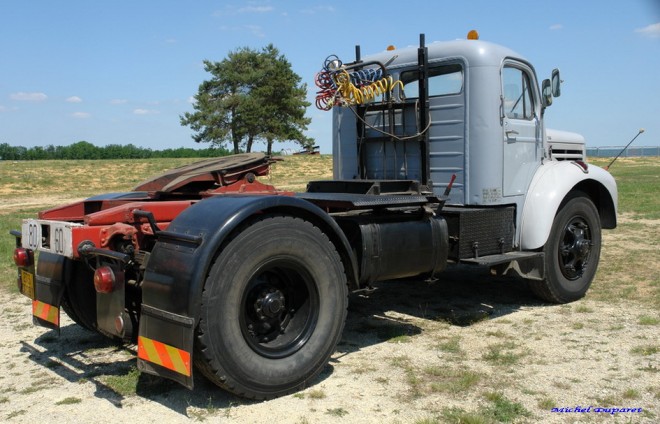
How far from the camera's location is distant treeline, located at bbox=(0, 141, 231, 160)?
60344mm

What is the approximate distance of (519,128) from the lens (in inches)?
262

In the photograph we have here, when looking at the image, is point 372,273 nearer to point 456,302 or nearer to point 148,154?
point 456,302

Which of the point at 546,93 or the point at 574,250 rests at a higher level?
the point at 546,93

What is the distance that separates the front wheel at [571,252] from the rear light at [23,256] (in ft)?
15.6

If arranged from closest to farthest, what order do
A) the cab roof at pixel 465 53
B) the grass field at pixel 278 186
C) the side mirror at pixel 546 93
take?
the cab roof at pixel 465 53
the side mirror at pixel 546 93
the grass field at pixel 278 186

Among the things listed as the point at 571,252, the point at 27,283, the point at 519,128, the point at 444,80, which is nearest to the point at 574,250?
the point at 571,252

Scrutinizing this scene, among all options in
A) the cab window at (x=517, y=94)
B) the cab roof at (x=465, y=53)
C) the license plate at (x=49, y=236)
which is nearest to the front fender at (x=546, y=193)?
the cab window at (x=517, y=94)

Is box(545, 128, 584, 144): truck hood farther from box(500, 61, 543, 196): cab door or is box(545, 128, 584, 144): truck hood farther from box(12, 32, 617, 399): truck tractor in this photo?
box(500, 61, 543, 196): cab door

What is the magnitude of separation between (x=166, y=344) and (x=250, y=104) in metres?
45.1

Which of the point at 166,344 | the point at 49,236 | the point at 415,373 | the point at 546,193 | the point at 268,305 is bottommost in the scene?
the point at 415,373

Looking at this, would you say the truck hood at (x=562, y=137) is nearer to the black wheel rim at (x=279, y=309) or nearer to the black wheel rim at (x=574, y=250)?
the black wheel rim at (x=574, y=250)

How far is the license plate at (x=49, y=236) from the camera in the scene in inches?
166

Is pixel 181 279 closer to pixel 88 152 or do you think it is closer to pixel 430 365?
pixel 430 365

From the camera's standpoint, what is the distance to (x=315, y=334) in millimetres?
4453
